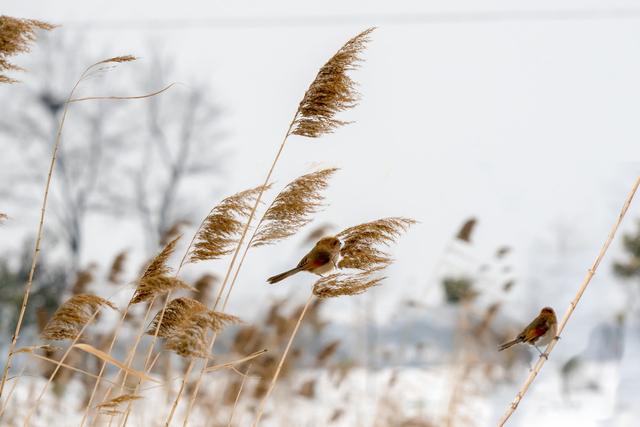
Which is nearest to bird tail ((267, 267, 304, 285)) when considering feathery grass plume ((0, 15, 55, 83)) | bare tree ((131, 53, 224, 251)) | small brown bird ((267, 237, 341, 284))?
small brown bird ((267, 237, 341, 284))

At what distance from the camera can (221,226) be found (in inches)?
95.4

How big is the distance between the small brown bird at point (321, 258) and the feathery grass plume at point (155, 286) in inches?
11.5

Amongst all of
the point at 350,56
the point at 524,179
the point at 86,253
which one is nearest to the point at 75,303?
the point at 350,56

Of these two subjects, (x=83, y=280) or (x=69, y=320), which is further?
(x=83, y=280)

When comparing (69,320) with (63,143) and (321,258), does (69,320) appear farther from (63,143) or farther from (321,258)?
(63,143)

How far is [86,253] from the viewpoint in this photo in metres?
15.5

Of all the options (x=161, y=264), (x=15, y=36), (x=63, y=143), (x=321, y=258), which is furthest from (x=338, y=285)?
(x=63, y=143)

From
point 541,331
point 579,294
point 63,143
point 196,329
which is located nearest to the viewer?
point 196,329

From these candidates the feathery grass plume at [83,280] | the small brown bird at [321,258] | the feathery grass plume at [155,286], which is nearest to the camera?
the feathery grass plume at [155,286]

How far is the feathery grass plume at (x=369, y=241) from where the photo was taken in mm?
2242

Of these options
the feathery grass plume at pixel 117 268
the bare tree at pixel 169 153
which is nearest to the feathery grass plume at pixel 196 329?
the feathery grass plume at pixel 117 268

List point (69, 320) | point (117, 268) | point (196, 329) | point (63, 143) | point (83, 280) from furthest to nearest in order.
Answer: point (63, 143), point (83, 280), point (117, 268), point (69, 320), point (196, 329)

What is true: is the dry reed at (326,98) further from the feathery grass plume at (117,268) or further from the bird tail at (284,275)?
the feathery grass plume at (117,268)

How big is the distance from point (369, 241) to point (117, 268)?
9.38 feet
